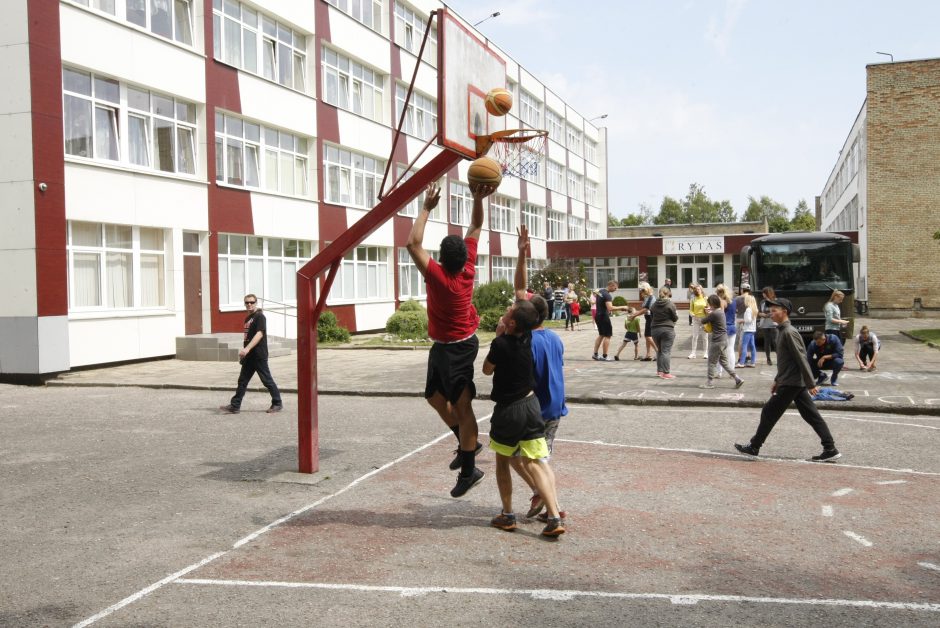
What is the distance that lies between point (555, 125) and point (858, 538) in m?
56.5

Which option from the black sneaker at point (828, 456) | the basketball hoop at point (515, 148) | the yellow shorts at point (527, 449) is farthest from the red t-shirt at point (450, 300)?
the black sneaker at point (828, 456)

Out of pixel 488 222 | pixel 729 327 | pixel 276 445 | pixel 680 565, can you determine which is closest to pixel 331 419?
pixel 276 445

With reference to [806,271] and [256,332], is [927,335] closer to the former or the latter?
[806,271]

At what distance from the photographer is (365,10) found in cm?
3247

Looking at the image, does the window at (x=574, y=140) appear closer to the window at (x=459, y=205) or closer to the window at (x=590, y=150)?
the window at (x=590, y=150)

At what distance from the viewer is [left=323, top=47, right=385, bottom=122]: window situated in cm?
3003

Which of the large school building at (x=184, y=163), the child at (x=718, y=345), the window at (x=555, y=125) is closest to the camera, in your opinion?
the child at (x=718, y=345)

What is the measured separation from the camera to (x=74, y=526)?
645 cm

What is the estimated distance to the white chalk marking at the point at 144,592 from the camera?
4547mm

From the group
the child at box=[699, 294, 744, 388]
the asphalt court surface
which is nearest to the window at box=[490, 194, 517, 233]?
the child at box=[699, 294, 744, 388]

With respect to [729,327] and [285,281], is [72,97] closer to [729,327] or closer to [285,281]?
[285,281]

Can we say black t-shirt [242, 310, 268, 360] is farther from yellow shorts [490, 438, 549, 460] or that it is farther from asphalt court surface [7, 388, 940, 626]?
yellow shorts [490, 438, 549, 460]

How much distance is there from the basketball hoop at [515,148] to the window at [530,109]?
41.2 meters

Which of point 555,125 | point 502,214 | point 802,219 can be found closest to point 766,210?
point 802,219
